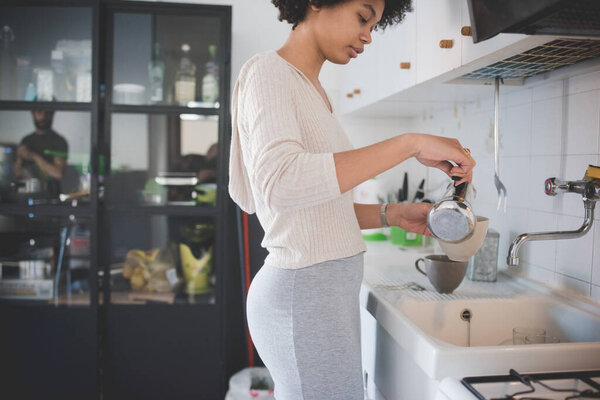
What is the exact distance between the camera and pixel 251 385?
7.80 ft

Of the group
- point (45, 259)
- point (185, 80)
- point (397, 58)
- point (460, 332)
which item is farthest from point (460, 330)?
point (45, 259)

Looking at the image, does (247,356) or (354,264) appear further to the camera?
(247,356)

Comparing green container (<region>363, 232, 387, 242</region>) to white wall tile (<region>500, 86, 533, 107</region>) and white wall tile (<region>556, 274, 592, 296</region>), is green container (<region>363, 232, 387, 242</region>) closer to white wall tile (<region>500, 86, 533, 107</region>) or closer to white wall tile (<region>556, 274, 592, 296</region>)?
white wall tile (<region>500, 86, 533, 107</region>)

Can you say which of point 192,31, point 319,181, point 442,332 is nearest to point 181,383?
point 442,332

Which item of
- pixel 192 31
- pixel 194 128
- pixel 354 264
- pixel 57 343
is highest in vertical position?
pixel 192 31

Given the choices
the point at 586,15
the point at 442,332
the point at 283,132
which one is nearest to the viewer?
the point at 586,15

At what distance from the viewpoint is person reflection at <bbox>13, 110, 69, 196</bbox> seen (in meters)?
2.46

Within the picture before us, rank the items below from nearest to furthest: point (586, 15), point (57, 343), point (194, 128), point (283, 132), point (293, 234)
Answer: point (586, 15) → point (283, 132) → point (293, 234) → point (57, 343) → point (194, 128)

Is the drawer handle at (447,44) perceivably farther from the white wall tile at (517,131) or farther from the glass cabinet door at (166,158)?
the glass cabinet door at (166,158)

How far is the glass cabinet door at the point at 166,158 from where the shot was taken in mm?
2484

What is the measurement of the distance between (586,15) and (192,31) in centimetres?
206

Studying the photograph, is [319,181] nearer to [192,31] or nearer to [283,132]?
[283,132]

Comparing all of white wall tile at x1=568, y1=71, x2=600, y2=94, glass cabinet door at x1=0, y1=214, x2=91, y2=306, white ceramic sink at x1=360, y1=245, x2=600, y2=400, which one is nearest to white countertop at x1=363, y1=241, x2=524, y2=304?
white ceramic sink at x1=360, y1=245, x2=600, y2=400

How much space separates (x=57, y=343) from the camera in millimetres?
2375
